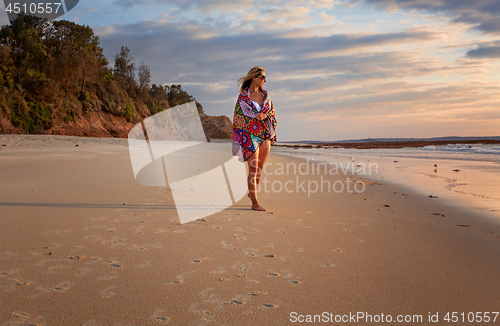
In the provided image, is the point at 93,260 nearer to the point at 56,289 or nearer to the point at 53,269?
the point at 53,269

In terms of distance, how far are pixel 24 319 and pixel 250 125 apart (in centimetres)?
334

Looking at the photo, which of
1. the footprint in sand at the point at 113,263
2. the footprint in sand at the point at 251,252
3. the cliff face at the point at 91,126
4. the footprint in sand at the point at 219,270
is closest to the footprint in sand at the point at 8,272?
the footprint in sand at the point at 113,263

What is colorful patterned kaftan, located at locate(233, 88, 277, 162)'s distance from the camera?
439 centimetres

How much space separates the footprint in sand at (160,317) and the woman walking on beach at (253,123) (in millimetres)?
2744

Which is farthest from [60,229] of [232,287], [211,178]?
[211,178]

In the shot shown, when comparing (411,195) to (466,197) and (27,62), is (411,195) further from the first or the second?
(27,62)

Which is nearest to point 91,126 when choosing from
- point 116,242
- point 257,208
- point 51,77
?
point 51,77

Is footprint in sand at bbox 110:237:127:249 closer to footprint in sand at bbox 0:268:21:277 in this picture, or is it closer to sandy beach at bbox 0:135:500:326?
sandy beach at bbox 0:135:500:326

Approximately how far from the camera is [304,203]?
4715 mm

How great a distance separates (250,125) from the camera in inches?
174

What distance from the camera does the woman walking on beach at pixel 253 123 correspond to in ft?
14.3

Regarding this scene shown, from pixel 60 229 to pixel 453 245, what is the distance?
3.49 metres

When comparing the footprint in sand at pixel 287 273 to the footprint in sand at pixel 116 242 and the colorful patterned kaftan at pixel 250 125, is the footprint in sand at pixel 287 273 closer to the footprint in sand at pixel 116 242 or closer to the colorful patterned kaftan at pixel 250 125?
the footprint in sand at pixel 116 242

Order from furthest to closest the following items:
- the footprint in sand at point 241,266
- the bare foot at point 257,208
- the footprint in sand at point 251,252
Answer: the bare foot at point 257,208
the footprint in sand at point 251,252
the footprint in sand at point 241,266
